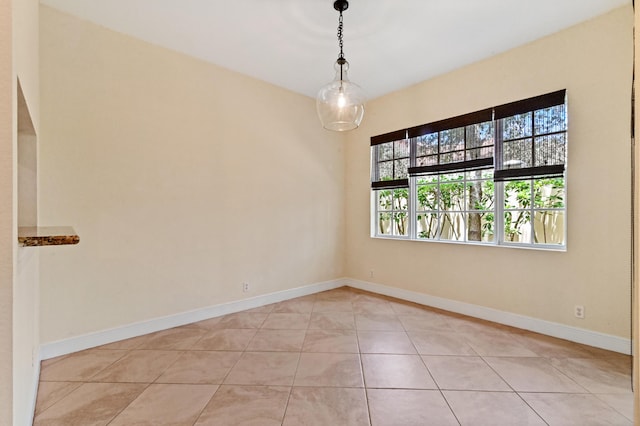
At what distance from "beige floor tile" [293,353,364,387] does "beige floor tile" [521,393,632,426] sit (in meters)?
1.13

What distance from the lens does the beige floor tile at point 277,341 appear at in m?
2.68

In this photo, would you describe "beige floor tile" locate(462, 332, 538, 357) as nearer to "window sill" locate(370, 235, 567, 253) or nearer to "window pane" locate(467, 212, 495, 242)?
"window sill" locate(370, 235, 567, 253)

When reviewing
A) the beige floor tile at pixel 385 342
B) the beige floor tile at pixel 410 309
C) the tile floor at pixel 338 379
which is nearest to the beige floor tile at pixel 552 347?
the tile floor at pixel 338 379

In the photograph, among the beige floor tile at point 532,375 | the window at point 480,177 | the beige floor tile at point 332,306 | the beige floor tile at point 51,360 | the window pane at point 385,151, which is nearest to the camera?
the beige floor tile at point 532,375

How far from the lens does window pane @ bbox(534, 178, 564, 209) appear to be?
117 inches

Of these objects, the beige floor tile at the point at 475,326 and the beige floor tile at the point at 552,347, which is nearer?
the beige floor tile at the point at 552,347

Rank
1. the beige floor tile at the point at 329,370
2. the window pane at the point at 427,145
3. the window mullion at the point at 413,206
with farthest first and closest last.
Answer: the window mullion at the point at 413,206
the window pane at the point at 427,145
the beige floor tile at the point at 329,370

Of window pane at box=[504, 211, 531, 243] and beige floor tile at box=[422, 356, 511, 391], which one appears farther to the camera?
window pane at box=[504, 211, 531, 243]

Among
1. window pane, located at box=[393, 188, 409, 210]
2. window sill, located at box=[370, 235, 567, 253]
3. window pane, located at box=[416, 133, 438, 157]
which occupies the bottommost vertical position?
window sill, located at box=[370, 235, 567, 253]

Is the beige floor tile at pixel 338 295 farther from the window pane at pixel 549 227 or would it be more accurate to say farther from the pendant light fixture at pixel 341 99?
the pendant light fixture at pixel 341 99

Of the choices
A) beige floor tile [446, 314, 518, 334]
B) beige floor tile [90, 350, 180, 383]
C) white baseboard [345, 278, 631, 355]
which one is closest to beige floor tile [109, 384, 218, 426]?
beige floor tile [90, 350, 180, 383]

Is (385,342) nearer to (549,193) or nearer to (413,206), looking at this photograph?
(413,206)

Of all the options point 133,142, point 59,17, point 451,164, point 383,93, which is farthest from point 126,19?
point 451,164

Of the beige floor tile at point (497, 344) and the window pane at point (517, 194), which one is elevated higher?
the window pane at point (517, 194)
